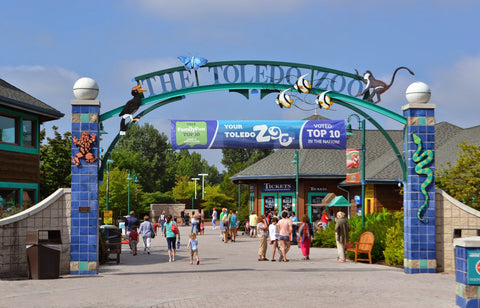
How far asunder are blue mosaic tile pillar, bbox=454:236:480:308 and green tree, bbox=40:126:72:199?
28515mm

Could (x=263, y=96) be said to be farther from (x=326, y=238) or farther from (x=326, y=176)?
(x=326, y=176)

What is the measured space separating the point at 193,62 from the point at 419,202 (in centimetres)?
742

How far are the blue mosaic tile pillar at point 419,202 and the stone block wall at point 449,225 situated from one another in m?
0.27

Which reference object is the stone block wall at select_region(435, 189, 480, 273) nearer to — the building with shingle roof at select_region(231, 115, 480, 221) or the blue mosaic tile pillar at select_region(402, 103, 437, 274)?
the blue mosaic tile pillar at select_region(402, 103, 437, 274)

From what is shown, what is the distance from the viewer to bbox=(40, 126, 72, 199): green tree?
3650 cm

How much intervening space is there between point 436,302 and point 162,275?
24.8 ft

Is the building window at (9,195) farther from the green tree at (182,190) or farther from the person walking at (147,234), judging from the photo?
the green tree at (182,190)

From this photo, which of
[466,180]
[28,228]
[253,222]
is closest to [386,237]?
[466,180]

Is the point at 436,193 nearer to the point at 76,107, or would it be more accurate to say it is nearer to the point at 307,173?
the point at 76,107

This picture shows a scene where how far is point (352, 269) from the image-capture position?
60.0 ft

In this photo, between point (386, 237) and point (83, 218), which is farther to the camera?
point (386, 237)

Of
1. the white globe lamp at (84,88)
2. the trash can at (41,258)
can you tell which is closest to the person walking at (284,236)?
the trash can at (41,258)

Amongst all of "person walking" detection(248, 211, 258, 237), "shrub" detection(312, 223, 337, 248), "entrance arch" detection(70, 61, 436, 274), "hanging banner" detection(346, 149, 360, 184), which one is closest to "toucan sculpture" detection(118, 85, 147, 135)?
"entrance arch" detection(70, 61, 436, 274)

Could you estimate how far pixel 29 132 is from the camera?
24.9 metres
